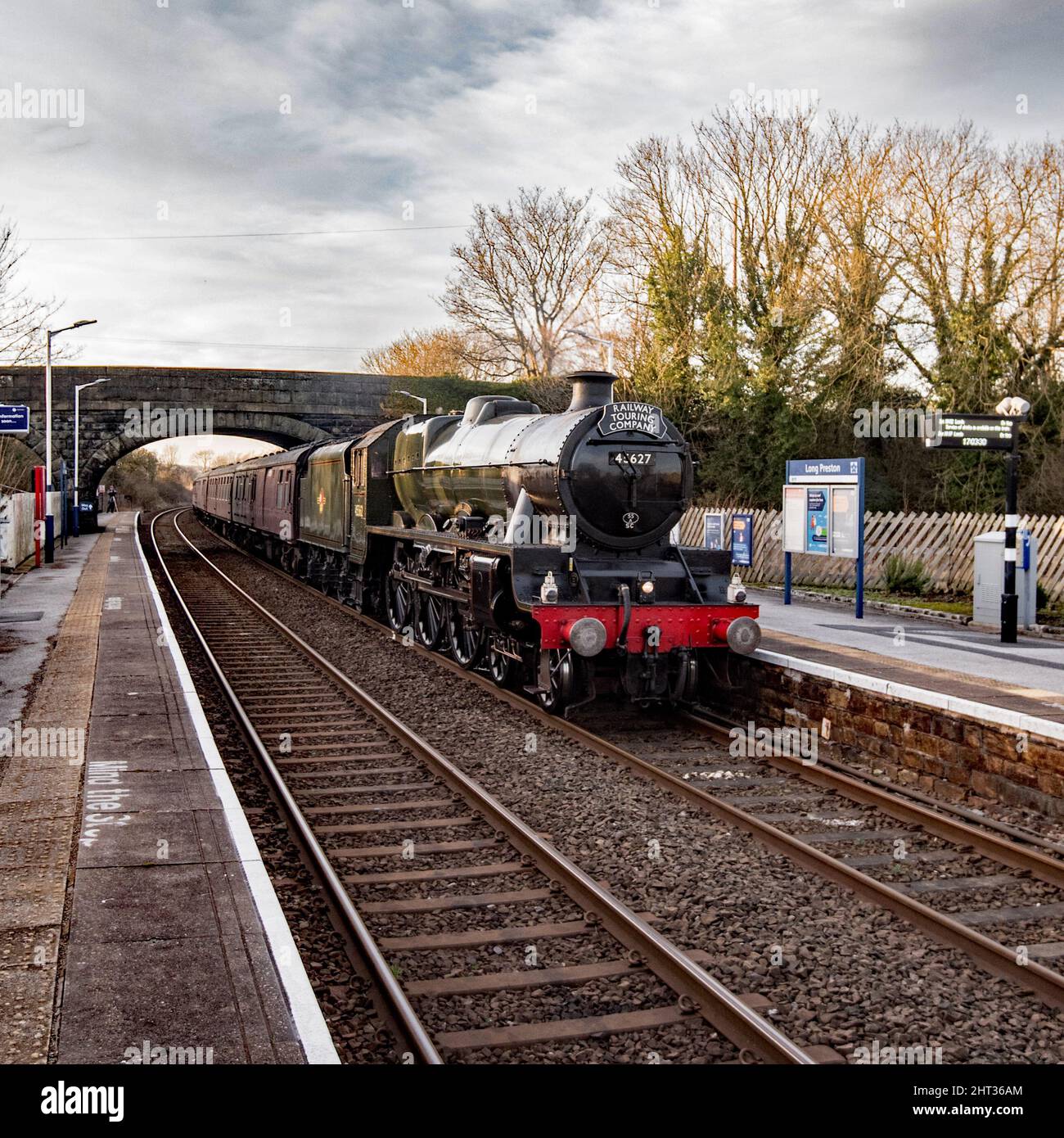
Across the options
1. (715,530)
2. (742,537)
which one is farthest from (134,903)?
(715,530)

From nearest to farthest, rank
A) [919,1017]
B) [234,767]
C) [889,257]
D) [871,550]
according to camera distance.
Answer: [919,1017]
[234,767]
[871,550]
[889,257]

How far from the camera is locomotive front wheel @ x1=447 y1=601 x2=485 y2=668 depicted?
11422 millimetres

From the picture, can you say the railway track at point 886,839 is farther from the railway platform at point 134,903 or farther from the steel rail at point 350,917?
the railway platform at point 134,903

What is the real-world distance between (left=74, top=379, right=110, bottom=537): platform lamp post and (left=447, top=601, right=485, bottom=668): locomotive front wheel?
29.6 meters

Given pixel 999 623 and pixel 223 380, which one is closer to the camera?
pixel 999 623

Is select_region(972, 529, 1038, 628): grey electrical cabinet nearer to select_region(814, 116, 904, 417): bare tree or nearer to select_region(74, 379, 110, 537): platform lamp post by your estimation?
select_region(814, 116, 904, 417): bare tree

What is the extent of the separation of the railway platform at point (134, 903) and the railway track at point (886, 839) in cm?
300

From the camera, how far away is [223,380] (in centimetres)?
4216

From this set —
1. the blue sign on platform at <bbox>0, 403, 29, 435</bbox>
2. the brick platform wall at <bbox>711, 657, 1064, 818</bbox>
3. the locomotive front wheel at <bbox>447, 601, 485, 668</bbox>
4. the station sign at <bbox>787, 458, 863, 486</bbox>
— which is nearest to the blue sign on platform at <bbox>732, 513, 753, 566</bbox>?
the station sign at <bbox>787, 458, 863, 486</bbox>

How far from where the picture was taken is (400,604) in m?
14.6
